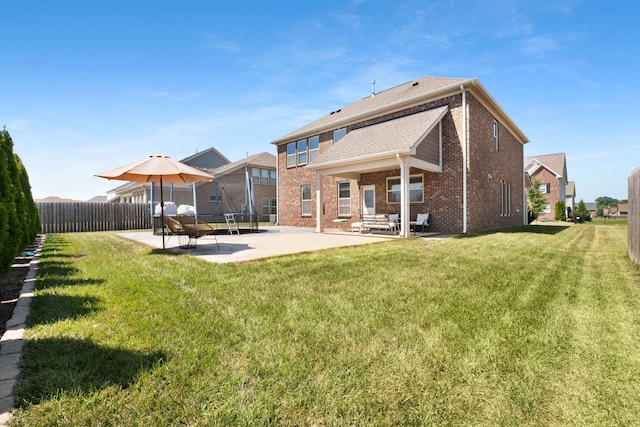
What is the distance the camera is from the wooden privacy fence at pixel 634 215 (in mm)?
5855

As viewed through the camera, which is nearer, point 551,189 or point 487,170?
point 487,170

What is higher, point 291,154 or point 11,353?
point 291,154

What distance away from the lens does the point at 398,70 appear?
17125mm

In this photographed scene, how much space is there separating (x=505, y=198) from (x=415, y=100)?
29.2ft

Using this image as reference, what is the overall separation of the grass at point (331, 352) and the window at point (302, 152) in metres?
15.4

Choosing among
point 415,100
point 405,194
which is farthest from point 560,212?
point 405,194

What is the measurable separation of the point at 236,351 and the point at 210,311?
104cm

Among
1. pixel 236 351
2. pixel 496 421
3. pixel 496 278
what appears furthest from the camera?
pixel 496 278

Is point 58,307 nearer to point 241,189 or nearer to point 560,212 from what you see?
point 241,189

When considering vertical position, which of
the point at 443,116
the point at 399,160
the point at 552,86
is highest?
the point at 552,86

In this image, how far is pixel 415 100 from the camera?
45.1 feet

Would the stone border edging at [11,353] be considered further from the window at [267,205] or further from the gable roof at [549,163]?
the gable roof at [549,163]

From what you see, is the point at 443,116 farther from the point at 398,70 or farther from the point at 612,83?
the point at 612,83

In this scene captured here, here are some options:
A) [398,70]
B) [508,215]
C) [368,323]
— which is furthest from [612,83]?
[368,323]
